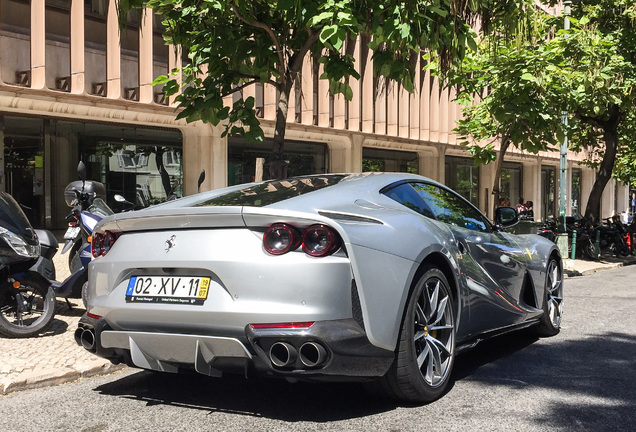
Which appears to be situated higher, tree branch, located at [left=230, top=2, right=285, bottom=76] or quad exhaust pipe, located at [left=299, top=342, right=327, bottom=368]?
tree branch, located at [left=230, top=2, right=285, bottom=76]

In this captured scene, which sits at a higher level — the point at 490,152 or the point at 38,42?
the point at 38,42

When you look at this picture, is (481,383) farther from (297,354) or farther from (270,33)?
(270,33)

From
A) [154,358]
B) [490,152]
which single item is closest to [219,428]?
[154,358]

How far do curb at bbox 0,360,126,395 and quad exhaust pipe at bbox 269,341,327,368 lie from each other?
7.36 feet

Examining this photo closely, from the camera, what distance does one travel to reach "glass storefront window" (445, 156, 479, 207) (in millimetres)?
32750

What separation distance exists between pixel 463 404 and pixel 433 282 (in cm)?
75

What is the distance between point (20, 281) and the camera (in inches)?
246

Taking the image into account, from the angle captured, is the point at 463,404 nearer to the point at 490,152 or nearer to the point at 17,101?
the point at 490,152

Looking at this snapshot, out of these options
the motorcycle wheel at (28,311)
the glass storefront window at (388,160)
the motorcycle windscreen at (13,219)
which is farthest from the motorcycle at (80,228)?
the glass storefront window at (388,160)

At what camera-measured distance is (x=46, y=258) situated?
22.5 feet

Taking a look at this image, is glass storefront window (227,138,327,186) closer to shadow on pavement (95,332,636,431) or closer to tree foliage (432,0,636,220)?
tree foliage (432,0,636,220)

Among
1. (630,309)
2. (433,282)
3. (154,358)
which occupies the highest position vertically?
(433,282)

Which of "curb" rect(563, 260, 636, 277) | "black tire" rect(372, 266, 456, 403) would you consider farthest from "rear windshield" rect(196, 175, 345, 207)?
"curb" rect(563, 260, 636, 277)

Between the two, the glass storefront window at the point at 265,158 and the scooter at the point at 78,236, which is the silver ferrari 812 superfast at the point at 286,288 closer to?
the scooter at the point at 78,236
